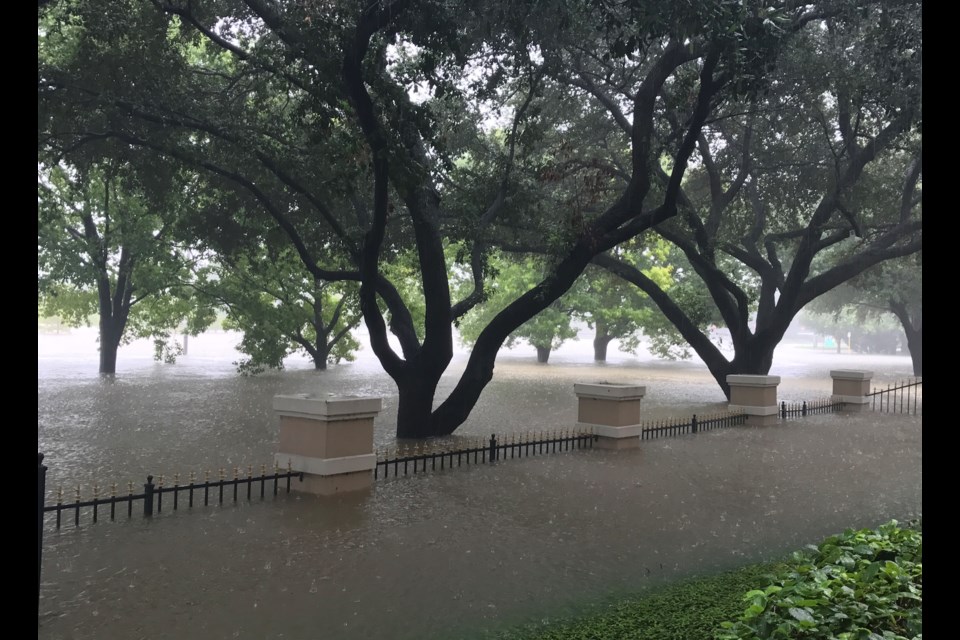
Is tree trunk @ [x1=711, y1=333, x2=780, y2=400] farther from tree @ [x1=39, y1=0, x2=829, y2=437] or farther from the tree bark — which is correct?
the tree bark

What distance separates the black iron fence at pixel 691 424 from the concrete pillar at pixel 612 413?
694 millimetres

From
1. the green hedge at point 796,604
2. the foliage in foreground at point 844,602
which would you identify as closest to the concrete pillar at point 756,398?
the green hedge at point 796,604

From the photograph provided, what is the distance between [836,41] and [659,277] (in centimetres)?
1743

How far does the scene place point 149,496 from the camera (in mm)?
8547

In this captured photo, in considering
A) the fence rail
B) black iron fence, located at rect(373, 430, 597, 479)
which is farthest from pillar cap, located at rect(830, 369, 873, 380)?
the fence rail

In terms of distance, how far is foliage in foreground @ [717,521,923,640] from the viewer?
4125 mm

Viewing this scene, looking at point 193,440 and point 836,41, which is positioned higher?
point 836,41

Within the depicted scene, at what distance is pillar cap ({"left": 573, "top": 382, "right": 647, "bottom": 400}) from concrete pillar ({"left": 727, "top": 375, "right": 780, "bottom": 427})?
640 cm

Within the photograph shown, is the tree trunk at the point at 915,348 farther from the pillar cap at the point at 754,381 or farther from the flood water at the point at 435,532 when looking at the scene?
the flood water at the point at 435,532

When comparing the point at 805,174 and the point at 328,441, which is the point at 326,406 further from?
the point at 805,174

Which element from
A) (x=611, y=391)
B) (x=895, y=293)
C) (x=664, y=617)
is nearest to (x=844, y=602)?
(x=664, y=617)
